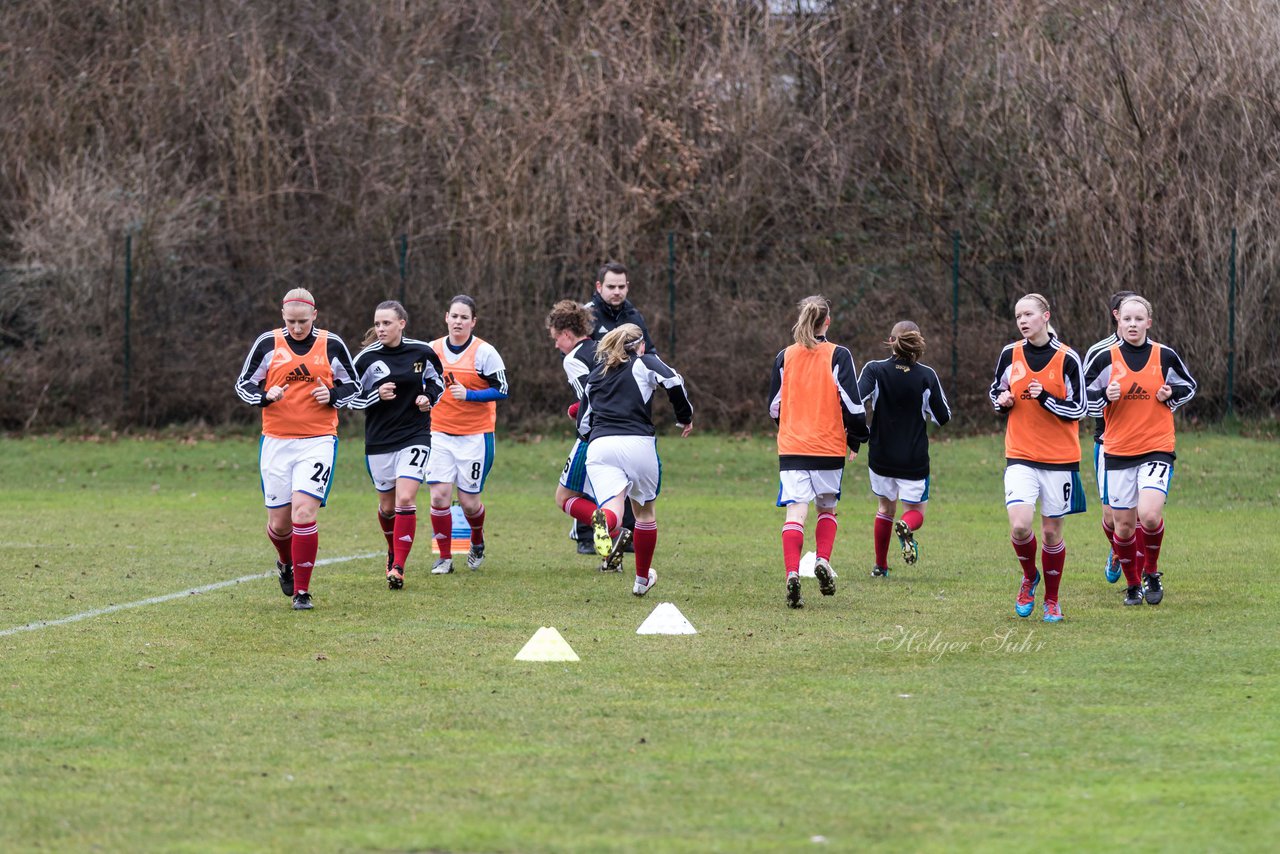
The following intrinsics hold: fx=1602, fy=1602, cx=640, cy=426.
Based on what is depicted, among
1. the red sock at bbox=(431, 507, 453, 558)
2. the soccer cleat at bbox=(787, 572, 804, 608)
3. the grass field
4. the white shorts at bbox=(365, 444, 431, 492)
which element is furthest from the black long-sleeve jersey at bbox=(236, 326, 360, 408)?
the soccer cleat at bbox=(787, 572, 804, 608)

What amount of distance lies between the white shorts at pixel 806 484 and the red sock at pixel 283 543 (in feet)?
10.4

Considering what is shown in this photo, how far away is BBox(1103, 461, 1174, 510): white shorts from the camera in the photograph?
9828 mm

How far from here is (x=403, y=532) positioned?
Result: 1105 cm

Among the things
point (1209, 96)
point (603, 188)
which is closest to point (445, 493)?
point (603, 188)

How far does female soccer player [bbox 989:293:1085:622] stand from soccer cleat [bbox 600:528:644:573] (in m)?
2.75

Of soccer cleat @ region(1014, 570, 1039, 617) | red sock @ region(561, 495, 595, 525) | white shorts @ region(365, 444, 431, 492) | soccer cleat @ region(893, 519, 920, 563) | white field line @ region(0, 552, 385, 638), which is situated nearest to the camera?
white field line @ region(0, 552, 385, 638)

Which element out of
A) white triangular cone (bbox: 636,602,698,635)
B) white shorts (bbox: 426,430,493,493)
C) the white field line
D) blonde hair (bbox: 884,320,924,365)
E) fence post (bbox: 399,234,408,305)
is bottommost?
the white field line

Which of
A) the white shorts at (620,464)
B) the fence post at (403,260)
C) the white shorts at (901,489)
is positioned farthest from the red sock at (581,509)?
the fence post at (403,260)

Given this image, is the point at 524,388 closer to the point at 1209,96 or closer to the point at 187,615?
the point at 1209,96

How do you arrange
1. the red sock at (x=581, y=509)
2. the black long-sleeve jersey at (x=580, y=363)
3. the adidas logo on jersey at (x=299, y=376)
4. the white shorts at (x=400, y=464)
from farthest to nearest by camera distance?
the red sock at (x=581, y=509), the black long-sleeve jersey at (x=580, y=363), the white shorts at (x=400, y=464), the adidas logo on jersey at (x=299, y=376)

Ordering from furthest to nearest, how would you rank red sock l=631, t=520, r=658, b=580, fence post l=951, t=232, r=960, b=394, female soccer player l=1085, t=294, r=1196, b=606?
fence post l=951, t=232, r=960, b=394
red sock l=631, t=520, r=658, b=580
female soccer player l=1085, t=294, r=1196, b=606

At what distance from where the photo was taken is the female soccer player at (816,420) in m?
10.0

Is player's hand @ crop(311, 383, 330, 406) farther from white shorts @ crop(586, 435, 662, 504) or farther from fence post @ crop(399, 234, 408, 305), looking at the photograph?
fence post @ crop(399, 234, 408, 305)

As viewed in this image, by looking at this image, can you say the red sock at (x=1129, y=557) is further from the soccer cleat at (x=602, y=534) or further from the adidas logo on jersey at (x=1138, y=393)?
the soccer cleat at (x=602, y=534)
